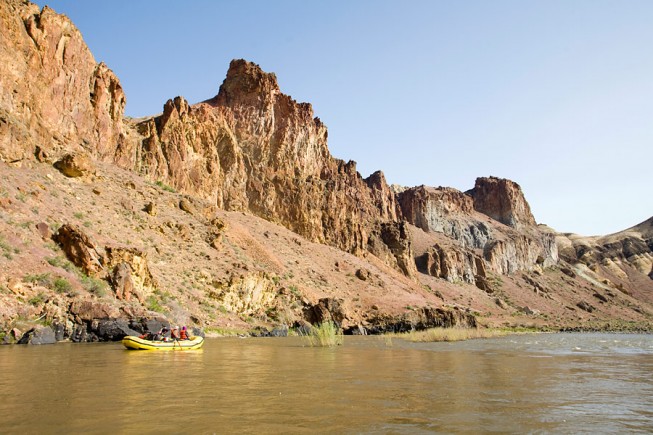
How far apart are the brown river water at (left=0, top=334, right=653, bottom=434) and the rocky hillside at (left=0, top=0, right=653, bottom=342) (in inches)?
513

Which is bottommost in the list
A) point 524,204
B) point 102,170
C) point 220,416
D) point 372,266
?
point 220,416

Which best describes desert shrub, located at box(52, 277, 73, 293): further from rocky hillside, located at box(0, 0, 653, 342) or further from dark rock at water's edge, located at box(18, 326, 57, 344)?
dark rock at water's edge, located at box(18, 326, 57, 344)

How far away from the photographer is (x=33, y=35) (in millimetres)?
45219

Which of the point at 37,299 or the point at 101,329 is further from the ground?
the point at 37,299

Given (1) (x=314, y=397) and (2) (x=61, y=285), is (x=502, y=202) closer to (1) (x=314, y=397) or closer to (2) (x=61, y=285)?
(2) (x=61, y=285)

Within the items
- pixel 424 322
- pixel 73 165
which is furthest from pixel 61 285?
pixel 424 322

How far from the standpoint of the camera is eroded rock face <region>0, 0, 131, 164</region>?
40.8 metres

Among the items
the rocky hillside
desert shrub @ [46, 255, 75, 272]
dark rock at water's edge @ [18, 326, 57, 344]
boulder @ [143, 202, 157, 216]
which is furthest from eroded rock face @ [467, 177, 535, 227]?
dark rock at water's edge @ [18, 326, 57, 344]

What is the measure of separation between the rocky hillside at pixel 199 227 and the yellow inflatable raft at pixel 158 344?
4.99 meters

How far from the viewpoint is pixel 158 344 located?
73.6ft

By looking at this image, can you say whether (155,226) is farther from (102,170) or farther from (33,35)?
(33,35)

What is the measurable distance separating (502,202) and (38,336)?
494ft

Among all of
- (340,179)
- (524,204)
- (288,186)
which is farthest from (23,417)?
(524,204)

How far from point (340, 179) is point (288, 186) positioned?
75.9ft
